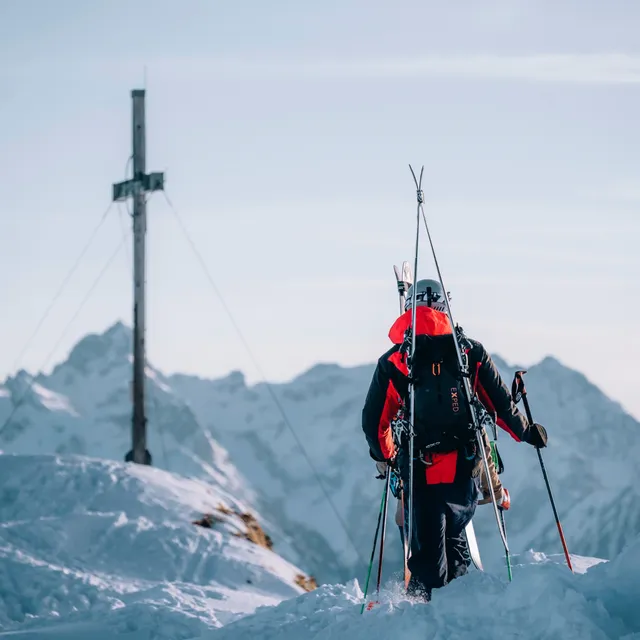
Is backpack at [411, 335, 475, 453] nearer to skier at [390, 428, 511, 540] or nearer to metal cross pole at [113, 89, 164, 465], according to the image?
skier at [390, 428, 511, 540]

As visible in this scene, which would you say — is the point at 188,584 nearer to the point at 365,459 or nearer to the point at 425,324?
the point at 425,324

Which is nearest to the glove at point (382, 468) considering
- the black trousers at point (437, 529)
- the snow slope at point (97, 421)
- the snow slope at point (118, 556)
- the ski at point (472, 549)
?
the black trousers at point (437, 529)

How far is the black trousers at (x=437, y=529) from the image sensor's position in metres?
8.19

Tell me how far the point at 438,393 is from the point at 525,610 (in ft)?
6.14

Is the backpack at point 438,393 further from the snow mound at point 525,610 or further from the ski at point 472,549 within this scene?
the snow mound at point 525,610

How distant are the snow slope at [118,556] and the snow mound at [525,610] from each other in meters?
3.97

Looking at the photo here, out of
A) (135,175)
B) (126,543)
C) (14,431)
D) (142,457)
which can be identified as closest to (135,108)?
(135,175)

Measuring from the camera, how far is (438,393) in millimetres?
8164

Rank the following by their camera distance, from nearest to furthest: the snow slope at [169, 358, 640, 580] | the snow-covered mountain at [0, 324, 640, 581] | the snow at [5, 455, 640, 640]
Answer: the snow at [5, 455, 640, 640]
the snow slope at [169, 358, 640, 580]
the snow-covered mountain at [0, 324, 640, 581]

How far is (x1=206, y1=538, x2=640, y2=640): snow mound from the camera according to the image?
21.6 feet

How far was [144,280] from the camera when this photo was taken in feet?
60.7

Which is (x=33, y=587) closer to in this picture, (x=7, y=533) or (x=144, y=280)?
(x=7, y=533)

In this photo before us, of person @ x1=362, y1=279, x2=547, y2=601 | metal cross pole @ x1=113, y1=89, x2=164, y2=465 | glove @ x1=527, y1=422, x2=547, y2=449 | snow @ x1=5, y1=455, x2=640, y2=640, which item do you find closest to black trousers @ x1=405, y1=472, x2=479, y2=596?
person @ x1=362, y1=279, x2=547, y2=601

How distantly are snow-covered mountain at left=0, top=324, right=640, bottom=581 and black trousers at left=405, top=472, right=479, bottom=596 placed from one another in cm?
12924
